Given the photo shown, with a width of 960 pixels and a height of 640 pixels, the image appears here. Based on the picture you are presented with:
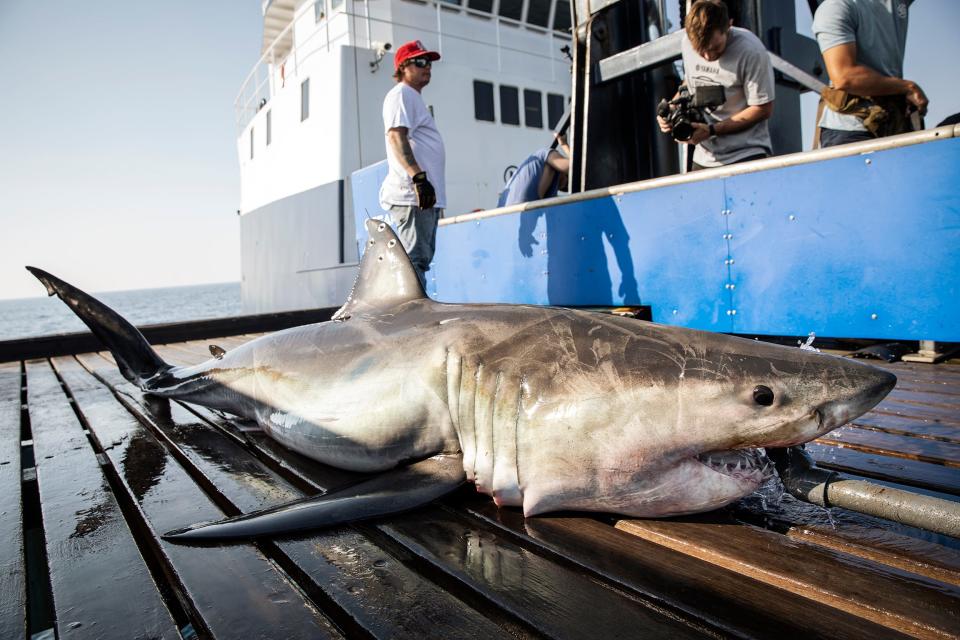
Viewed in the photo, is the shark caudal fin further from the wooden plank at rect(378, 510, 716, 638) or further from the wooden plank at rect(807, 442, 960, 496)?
the wooden plank at rect(807, 442, 960, 496)

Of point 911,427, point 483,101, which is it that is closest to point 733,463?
point 911,427

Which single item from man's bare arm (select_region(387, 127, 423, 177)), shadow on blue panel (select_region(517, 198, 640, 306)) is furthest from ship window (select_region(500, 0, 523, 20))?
man's bare arm (select_region(387, 127, 423, 177))

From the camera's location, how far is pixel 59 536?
153 cm

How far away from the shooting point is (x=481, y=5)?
12.6 metres

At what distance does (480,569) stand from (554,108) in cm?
1309

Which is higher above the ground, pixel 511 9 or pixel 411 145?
pixel 511 9

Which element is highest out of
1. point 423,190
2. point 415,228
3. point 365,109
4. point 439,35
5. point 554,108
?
point 439,35

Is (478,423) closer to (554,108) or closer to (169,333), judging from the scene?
(169,333)

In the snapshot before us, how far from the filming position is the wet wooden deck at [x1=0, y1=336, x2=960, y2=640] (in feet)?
3.37

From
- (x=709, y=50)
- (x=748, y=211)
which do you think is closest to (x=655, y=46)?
(x=709, y=50)

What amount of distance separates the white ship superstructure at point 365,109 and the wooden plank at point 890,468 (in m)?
8.76

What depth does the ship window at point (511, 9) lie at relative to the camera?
42.4ft

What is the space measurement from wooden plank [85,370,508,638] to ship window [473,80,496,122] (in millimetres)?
10871

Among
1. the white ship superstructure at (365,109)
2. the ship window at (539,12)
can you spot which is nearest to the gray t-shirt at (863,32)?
the white ship superstructure at (365,109)
